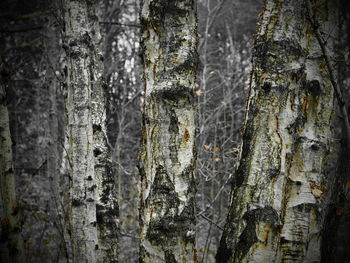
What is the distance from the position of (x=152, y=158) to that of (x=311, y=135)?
3.50 ft

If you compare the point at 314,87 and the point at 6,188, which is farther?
the point at 6,188

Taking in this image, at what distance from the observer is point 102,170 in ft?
9.82

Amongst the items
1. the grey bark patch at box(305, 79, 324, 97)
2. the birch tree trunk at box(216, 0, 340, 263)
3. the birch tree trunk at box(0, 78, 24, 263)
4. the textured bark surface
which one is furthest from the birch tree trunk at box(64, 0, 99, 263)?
the grey bark patch at box(305, 79, 324, 97)

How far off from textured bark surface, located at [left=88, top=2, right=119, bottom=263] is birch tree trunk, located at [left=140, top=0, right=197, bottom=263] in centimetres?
122

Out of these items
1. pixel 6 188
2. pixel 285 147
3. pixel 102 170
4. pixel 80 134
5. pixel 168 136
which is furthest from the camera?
pixel 102 170

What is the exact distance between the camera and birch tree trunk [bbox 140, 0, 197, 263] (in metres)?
1.62

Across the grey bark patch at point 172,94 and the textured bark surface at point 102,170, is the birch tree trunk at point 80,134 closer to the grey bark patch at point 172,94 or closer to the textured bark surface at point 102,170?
the textured bark surface at point 102,170

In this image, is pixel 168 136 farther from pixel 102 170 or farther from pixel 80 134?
pixel 102 170

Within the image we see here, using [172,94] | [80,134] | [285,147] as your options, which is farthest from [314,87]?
[80,134]

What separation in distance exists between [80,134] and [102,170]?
2.25 ft

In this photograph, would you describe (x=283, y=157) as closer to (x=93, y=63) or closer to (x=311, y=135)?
(x=311, y=135)

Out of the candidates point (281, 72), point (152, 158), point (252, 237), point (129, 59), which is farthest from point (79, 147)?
point (129, 59)

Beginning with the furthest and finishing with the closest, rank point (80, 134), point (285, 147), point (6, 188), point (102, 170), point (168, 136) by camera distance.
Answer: point (102, 170), point (80, 134), point (6, 188), point (285, 147), point (168, 136)

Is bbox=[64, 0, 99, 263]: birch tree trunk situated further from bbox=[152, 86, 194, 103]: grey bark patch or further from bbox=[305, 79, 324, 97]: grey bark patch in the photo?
bbox=[305, 79, 324, 97]: grey bark patch
